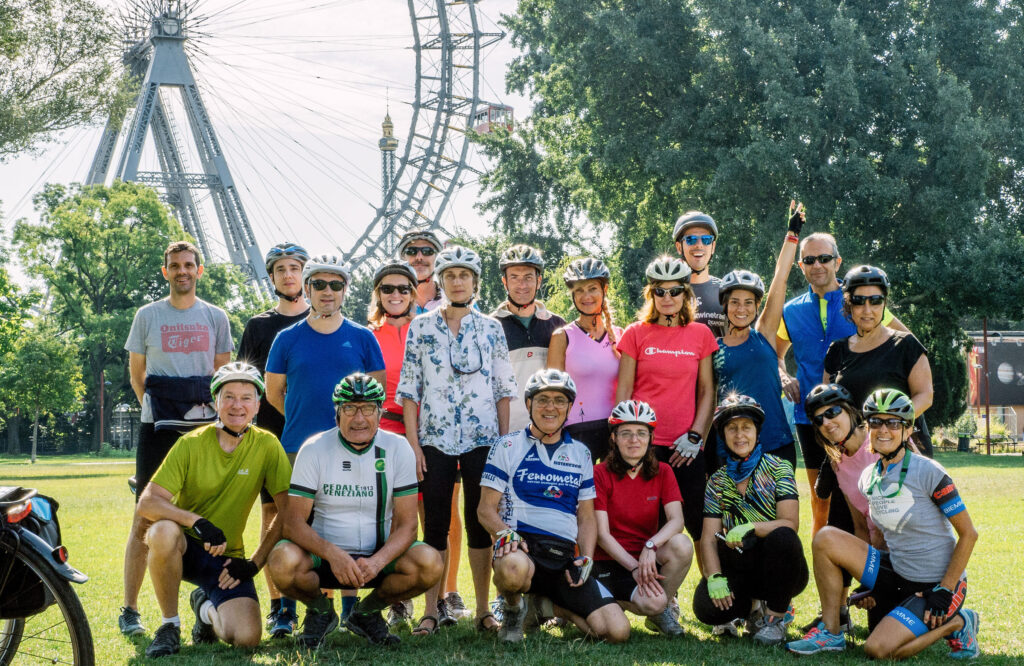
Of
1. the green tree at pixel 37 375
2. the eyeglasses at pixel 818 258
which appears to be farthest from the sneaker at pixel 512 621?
the green tree at pixel 37 375

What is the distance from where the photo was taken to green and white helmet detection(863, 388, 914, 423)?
16.8ft

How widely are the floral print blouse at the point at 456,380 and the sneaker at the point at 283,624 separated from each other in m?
1.31

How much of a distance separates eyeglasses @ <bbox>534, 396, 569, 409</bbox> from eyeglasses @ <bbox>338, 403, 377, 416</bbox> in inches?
38.3

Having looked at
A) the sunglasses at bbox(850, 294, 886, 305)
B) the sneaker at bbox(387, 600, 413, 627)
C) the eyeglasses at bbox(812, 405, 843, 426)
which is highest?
the sunglasses at bbox(850, 294, 886, 305)

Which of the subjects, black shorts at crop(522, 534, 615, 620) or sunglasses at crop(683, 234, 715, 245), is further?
sunglasses at crop(683, 234, 715, 245)

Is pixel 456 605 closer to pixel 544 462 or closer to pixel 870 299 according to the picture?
pixel 544 462

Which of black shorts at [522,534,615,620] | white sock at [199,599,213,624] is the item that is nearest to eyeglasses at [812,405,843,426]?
black shorts at [522,534,615,620]

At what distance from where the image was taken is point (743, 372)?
5.98m

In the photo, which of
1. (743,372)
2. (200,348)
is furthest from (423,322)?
(743,372)

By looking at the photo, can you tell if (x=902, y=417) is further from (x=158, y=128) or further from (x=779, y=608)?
(x=158, y=128)

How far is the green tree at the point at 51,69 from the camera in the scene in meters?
22.5

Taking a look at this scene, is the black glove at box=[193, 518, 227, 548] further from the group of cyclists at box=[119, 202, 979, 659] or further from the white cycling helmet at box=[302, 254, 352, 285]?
the white cycling helmet at box=[302, 254, 352, 285]

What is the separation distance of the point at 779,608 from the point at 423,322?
2.72 metres

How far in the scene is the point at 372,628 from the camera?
546 centimetres
